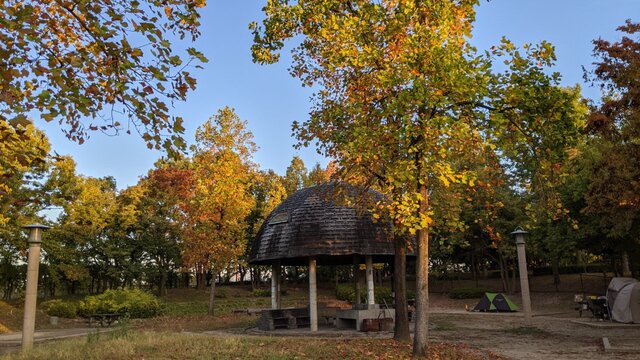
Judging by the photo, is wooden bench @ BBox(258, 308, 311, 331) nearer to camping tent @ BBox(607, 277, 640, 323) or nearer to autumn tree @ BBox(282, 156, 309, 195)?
camping tent @ BBox(607, 277, 640, 323)

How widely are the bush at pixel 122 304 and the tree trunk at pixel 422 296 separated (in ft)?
71.0

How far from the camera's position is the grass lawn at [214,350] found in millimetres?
9359

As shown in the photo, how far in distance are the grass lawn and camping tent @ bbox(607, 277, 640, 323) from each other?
1156 cm

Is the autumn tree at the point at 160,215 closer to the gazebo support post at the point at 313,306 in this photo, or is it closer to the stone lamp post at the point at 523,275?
the gazebo support post at the point at 313,306

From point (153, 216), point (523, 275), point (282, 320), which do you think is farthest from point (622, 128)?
point (153, 216)

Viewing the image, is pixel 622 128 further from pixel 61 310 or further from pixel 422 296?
pixel 61 310

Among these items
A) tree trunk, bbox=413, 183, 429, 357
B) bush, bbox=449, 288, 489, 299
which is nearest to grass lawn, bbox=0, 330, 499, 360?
tree trunk, bbox=413, 183, 429, 357

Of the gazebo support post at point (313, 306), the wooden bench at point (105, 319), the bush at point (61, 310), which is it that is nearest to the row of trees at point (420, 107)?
the gazebo support post at point (313, 306)

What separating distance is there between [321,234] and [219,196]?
1027cm

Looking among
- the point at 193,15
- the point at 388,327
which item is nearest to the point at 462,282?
the point at 388,327

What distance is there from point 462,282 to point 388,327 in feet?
114

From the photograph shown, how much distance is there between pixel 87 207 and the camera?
116 feet

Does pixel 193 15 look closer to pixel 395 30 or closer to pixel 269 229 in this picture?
pixel 395 30

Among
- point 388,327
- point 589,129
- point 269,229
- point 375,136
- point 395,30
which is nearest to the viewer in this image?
point 375,136
